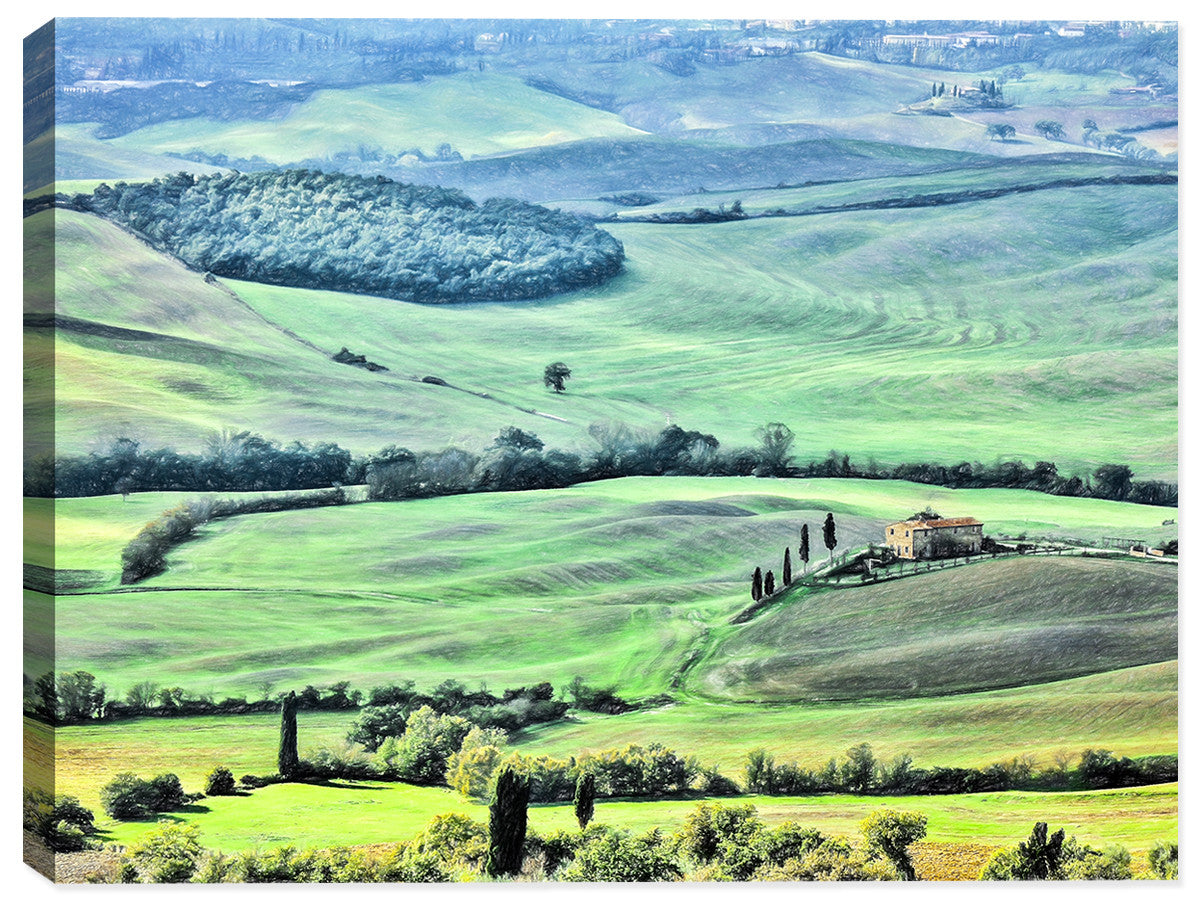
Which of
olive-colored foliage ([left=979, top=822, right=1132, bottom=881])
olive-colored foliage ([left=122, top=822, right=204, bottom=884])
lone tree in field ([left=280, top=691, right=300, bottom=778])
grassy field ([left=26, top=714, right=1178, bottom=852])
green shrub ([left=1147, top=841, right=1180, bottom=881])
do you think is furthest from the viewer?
green shrub ([left=1147, top=841, right=1180, bottom=881])

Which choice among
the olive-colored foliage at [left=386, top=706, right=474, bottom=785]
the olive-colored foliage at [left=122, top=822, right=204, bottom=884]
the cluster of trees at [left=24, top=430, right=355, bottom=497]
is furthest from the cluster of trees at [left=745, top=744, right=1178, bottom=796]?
the olive-colored foliage at [left=122, top=822, right=204, bottom=884]

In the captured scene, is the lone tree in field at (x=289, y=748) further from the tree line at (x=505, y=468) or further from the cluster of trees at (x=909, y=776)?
the cluster of trees at (x=909, y=776)

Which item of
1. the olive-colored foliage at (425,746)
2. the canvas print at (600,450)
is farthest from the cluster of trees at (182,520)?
the olive-colored foliage at (425,746)

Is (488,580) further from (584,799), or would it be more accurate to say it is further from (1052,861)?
(1052,861)

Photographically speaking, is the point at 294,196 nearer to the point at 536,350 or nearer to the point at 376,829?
the point at 536,350

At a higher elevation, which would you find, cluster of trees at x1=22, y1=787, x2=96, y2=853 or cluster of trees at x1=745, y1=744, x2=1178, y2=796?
cluster of trees at x1=745, y1=744, x2=1178, y2=796

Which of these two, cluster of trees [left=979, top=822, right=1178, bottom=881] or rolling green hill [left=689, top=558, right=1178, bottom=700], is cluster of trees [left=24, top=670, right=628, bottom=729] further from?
cluster of trees [left=979, top=822, right=1178, bottom=881]

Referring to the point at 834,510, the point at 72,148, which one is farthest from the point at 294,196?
the point at 834,510
